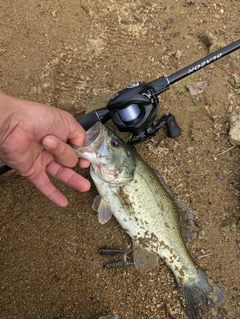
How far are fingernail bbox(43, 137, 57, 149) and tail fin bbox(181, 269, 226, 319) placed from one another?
185 centimetres

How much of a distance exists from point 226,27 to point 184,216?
2372 millimetres

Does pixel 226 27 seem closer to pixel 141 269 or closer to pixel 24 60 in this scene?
pixel 24 60

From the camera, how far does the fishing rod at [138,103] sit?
268cm

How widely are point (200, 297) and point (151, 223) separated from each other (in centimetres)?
83

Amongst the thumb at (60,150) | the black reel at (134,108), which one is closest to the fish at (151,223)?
the black reel at (134,108)

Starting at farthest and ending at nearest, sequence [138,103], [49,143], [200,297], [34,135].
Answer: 1. [200,297]
2. [138,103]
3. [34,135]
4. [49,143]

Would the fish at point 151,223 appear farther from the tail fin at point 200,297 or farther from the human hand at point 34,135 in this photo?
the human hand at point 34,135

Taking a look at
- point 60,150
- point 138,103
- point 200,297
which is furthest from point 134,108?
point 200,297

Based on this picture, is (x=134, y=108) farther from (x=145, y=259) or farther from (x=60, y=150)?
(x=145, y=259)

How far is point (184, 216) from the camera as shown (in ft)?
10.6

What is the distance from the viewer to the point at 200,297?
3.03 metres

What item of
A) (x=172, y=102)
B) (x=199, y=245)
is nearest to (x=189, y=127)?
(x=172, y=102)

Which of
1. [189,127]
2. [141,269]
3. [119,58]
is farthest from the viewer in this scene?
[119,58]

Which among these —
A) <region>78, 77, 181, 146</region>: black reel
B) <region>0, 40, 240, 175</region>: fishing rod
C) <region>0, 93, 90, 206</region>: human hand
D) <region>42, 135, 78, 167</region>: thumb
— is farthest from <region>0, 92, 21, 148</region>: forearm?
<region>78, 77, 181, 146</region>: black reel
